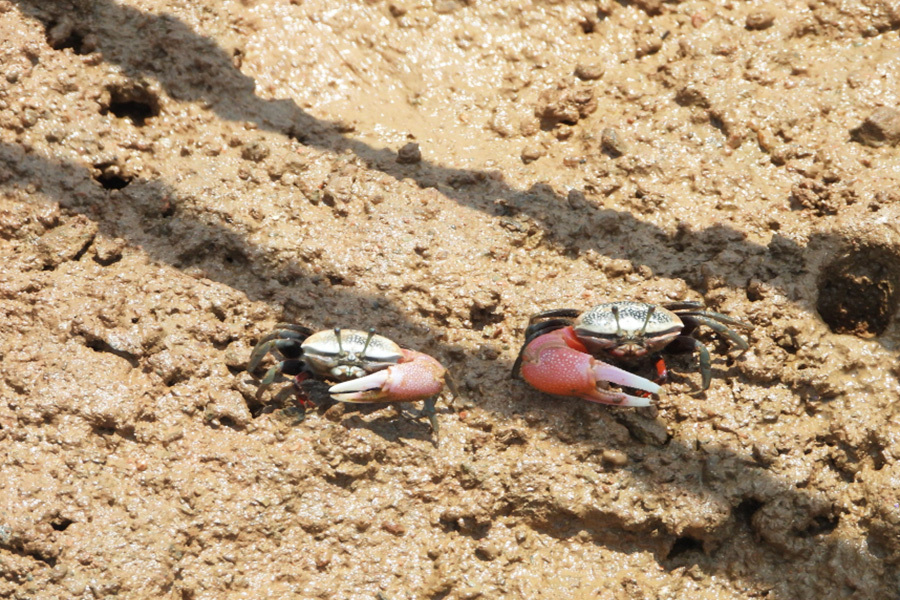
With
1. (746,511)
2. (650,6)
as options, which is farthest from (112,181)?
(746,511)

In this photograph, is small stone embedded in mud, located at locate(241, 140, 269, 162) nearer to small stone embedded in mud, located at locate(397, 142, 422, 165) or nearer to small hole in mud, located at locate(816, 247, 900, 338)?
small stone embedded in mud, located at locate(397, 142, 422, 165)

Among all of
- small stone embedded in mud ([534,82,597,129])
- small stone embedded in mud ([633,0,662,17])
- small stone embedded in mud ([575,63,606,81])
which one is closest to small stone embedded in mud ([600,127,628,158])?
small stone embedded in mud ([534,82,597,129])

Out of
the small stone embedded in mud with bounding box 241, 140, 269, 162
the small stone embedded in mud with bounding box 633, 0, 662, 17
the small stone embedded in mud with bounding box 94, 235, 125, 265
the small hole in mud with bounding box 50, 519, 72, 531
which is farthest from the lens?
the small stone embedded in mud with bounding box 633, 0, 662, 17

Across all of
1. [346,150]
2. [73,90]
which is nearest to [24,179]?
[73,90]

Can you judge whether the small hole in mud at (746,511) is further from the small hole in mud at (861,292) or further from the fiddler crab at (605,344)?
the small hole in mud at (861,292)

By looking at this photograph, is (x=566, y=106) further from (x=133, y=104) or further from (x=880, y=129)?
(x=133, y=104)

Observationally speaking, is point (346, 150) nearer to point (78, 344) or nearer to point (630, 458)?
point (78, 344)
